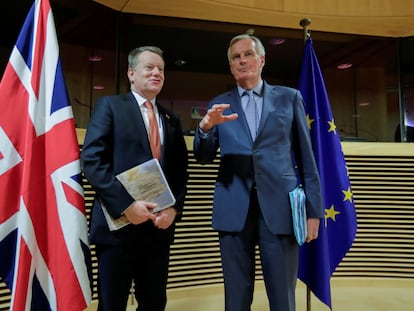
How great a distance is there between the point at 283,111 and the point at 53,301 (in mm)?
1405

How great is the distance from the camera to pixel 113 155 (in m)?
1.76

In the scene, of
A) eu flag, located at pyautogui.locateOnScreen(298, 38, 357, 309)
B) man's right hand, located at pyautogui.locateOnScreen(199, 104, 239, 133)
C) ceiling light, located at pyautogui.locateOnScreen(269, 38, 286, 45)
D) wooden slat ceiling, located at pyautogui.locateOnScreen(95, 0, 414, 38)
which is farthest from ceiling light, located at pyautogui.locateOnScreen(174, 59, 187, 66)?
man's right hand, located at pyautogui.locateOnScreen(199, 104, 239, 133)

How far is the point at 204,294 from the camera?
10.9 ft

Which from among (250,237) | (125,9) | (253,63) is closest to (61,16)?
(125,9)

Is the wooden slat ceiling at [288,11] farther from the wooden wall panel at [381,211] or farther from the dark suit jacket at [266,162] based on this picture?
the dark suit jacket at [266,162]

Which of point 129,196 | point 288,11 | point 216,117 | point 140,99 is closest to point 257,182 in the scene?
point 216,117

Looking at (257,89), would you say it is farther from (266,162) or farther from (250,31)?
(250,31)

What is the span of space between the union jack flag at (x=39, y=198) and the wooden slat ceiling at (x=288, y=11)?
193cm

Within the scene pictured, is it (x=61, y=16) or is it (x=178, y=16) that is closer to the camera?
(x=61, y=16)

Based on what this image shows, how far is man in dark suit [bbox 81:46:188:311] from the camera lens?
5.47ft

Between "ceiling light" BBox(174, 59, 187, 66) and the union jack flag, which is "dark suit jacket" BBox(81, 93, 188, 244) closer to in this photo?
the union jack flag

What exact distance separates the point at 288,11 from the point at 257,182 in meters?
2.47

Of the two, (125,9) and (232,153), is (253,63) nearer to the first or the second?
(232,153)

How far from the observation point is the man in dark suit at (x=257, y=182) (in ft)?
5.71
